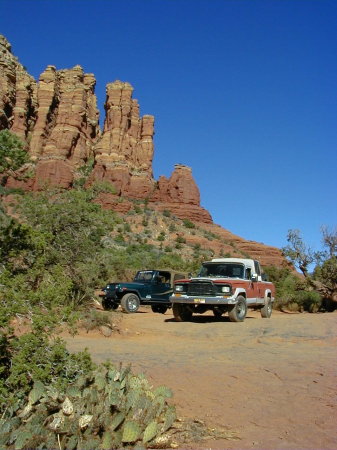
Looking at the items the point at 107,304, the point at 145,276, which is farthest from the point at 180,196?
the point at 107,304

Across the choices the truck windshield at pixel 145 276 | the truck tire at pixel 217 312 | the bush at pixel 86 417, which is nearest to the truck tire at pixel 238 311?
the truck tire at pixel 217 312

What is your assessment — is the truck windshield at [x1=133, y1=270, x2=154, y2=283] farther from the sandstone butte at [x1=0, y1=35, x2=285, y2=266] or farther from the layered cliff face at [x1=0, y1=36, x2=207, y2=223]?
the layered cliff face at [x1=0, y1=36, x2=207, y2=223]

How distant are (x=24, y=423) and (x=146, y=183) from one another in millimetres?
77740

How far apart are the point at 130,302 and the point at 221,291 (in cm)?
646

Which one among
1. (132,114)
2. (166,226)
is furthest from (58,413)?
(132,114)

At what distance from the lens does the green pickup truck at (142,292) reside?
19.4 meters

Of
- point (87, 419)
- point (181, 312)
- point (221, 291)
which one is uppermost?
point (221, 291)

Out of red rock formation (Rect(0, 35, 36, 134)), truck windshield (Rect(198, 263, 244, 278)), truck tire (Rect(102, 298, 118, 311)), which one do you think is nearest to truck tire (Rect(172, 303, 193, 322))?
truck windshield (Rect(198, 263, 244, 278))

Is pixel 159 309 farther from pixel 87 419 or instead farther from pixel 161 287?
pixel 87 419

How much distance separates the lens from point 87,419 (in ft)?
13.0

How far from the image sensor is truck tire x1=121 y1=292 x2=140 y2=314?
1922 centimetres

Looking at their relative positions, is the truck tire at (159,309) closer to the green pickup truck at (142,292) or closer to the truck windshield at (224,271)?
the green pickup truck at (142,292)

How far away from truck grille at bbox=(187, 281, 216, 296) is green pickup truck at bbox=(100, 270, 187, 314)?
5.51 m

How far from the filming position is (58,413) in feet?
13.4
